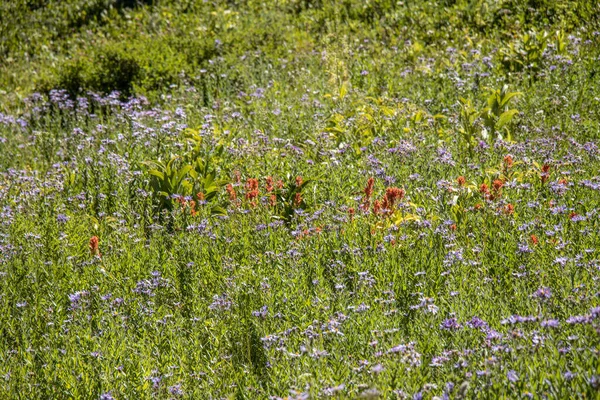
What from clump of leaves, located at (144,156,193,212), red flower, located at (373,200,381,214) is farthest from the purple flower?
clump of leaves, located at (144,156,193,212)

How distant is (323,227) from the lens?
5.02 meters

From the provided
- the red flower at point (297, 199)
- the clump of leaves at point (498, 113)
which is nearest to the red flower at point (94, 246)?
the red flower at point (297, 199)

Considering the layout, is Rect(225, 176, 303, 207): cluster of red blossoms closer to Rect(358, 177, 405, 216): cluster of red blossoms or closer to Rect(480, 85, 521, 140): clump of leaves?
Rect(358, 177, 405, 216): cluster of red blossoms

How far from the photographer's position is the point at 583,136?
6430 millimetres

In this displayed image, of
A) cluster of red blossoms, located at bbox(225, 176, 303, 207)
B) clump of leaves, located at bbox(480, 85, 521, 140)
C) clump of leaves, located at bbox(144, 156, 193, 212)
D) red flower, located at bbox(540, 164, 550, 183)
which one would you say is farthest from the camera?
clump of leaves, located at bbox(480, 85, 521, 140)

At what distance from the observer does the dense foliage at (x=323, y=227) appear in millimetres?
3420

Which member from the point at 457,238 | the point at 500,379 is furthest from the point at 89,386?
the point at 457,238

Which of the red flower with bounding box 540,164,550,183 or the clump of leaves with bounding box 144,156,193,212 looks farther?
the clump of leaves with bounding box 144,156,193,212

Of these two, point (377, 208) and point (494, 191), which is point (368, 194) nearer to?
point (377, 208)

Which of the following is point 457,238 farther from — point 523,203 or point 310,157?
point 310,157

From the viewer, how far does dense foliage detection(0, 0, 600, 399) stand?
3420 millimetres

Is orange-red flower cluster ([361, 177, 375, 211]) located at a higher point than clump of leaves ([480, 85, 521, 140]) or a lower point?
higher

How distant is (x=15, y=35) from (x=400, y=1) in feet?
26.8

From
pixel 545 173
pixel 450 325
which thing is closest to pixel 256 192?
pixel 545 173
